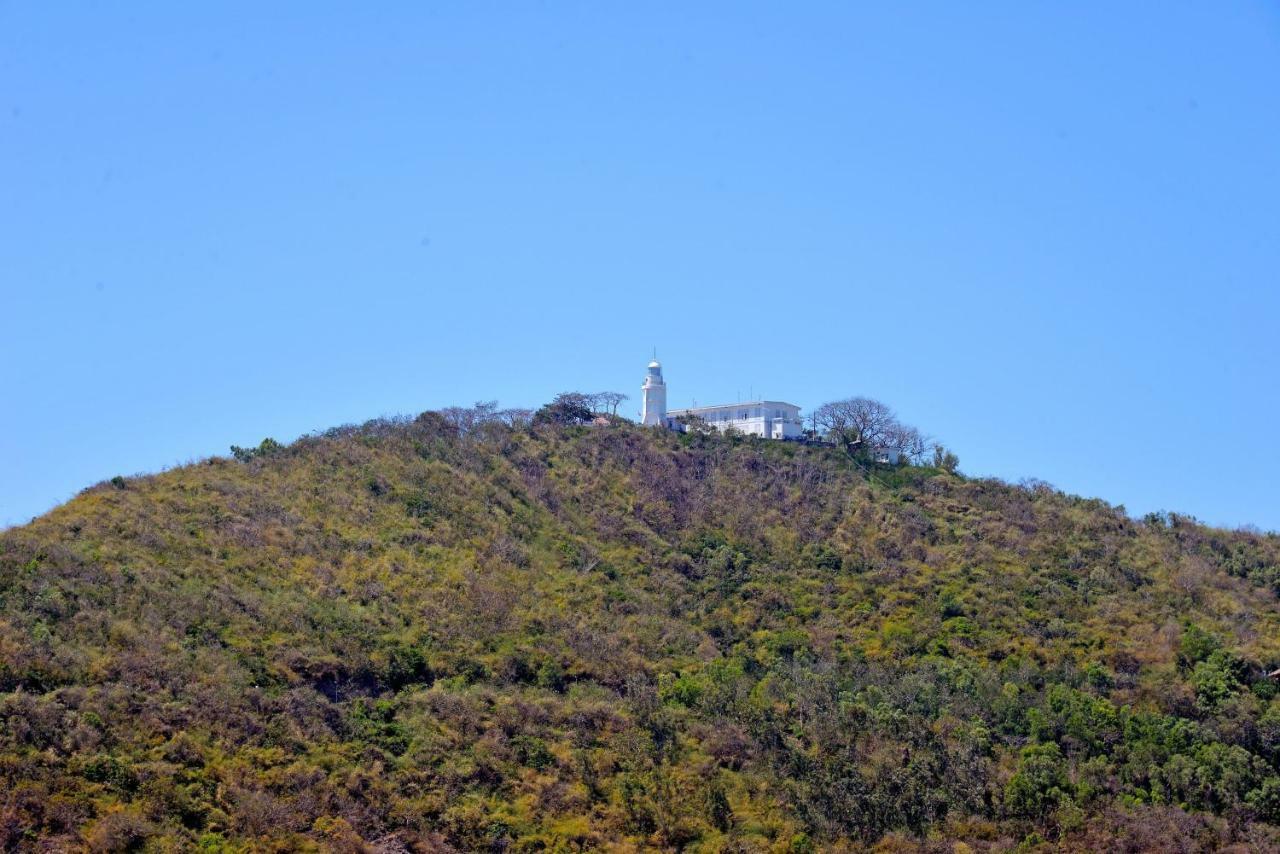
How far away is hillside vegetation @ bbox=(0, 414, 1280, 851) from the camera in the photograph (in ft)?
134

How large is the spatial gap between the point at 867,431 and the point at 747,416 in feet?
25.9

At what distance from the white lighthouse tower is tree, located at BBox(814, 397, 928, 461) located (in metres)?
8.81

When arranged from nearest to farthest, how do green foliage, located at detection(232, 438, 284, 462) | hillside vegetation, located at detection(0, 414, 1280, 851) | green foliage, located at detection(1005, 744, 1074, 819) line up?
hillside vegetation, located at detection(0, 414, 1280, 851) < green foliage, located at detection(1005, 744, 1074, 819) < green foliage, located at detection(232, 438, 284, 462)

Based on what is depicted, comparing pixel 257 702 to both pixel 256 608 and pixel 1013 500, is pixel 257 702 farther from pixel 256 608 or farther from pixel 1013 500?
pixel 1013 500

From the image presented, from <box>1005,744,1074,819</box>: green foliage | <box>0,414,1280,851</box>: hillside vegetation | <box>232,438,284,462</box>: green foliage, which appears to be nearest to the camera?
<box>0,414,1280,851</box>: hillside vegetation

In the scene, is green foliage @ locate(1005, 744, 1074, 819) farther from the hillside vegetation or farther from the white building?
the white building

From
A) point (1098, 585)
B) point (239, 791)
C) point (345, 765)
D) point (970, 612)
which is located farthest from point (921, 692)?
point (239, 791)

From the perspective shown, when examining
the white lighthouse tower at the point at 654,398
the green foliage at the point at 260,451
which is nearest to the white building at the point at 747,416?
the white lighthouse tower at the point at 654,398

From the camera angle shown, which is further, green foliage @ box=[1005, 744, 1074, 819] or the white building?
the white building

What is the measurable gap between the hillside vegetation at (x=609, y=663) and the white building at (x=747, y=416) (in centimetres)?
1132

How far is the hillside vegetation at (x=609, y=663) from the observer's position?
40.8m

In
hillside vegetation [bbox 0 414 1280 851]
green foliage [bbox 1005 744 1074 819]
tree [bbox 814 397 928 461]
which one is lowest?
green foliage [bbox 1005 744 1074 819]

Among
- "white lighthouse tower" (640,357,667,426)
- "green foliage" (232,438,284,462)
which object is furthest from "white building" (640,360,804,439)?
"green foliage" (232,438,284,462)

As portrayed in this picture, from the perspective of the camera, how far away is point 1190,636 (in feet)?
177
